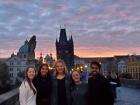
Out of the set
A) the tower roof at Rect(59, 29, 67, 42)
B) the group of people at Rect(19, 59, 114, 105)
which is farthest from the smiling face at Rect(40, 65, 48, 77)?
the tower roof at Rect(59, 29, 67, 42)

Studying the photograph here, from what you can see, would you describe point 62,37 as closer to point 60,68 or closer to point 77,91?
point 60,68

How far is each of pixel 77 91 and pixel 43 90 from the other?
0.55m

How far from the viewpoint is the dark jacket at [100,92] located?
7.46m

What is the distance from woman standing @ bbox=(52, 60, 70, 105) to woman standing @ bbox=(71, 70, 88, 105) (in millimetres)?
100

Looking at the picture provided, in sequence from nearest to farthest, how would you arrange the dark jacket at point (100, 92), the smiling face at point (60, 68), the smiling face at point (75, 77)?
the dark jacket at point (100, 92), the smiling face at point (75, 77), the smiling face at point (60, 68)

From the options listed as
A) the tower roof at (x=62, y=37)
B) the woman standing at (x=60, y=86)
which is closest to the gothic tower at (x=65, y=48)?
the tower roof at (x=62, y=37)

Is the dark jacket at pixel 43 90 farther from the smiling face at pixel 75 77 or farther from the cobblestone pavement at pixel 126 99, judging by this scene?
the cobblestone pavement at pixel 126 99

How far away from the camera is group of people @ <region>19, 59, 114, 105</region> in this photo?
750cm

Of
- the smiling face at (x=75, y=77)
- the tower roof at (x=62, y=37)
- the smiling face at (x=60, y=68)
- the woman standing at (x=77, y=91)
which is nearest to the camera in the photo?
the woman standing at (x=77, y=91)

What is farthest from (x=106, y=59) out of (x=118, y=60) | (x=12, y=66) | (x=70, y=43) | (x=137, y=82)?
(x=137, y=82)

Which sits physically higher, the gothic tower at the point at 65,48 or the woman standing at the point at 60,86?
the gothic tower at the point at 65,48

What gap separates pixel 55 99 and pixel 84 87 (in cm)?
52

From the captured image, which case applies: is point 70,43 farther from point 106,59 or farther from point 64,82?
point 64,82

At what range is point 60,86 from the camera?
8.02 meters
